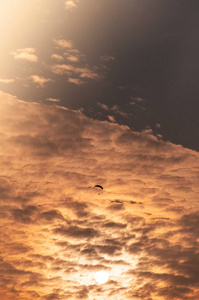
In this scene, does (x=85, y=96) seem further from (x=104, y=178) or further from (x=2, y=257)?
(x=2, y=257)

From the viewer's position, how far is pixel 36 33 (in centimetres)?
339

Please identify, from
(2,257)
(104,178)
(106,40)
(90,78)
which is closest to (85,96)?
(90,78)

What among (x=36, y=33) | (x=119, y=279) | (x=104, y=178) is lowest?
(x=119, y=279)

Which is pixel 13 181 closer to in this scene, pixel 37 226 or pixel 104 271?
pixel 37 226

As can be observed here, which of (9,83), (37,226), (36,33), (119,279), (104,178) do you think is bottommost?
(119,279)

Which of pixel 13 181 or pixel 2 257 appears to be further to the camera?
pixel 2 257

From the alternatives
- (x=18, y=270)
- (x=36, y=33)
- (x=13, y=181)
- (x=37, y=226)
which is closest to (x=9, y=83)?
(x=36, y=33)

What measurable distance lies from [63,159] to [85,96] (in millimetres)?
927

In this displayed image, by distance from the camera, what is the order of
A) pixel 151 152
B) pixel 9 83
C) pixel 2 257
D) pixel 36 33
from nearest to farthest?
pixel 36 33
pixel 9 83
pixel 151 152
pixel 2 257

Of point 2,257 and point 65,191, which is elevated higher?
point 65,191

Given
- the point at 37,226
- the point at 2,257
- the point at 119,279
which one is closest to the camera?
the point at 37,226

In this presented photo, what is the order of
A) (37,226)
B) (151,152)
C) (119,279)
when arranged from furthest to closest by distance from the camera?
1. (119,279)
2. (37,226)
3. (151,152)

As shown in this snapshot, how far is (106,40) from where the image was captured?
11.5 feet

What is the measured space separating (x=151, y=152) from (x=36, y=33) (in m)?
1.90
